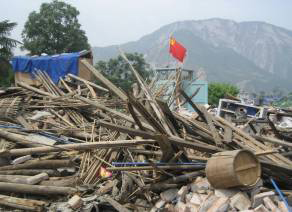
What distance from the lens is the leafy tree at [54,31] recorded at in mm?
32172

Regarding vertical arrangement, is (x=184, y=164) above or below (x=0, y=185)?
above

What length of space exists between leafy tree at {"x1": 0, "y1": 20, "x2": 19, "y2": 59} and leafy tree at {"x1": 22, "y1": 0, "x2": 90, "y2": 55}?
304 inches

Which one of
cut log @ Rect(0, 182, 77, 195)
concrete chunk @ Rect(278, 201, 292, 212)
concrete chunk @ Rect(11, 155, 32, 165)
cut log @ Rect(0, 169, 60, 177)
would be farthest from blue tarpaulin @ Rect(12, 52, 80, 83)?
concrete chunk @ Rect(278, 201, 292, 212)

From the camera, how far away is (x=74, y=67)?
1658 cm

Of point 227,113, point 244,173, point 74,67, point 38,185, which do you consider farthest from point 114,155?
point 74,67

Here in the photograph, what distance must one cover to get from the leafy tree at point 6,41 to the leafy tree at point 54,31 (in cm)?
773

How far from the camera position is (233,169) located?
452cm

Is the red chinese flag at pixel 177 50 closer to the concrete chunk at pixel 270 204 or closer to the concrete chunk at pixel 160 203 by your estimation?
the concrete chunk at pixel 160 203

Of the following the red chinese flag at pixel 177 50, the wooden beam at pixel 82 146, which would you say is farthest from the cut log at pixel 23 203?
the red chinese flag at pixel 177 50

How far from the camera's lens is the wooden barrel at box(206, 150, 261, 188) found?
4.57m

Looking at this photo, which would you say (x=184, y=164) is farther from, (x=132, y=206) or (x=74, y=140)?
(x=74, y=140)

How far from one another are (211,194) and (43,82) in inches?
300

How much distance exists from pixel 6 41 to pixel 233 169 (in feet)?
72.0

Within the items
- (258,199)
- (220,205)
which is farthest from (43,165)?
(258,199)
